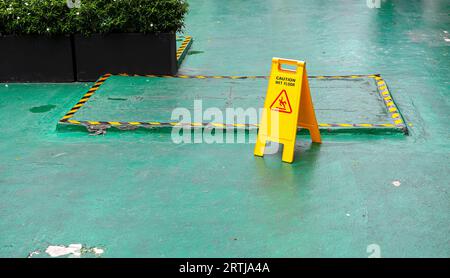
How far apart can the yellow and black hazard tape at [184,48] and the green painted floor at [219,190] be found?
2273mm

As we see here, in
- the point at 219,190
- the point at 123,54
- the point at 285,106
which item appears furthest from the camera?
the point at 123,54

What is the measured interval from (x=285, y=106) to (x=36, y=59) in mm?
5384

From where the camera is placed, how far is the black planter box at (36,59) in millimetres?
11078

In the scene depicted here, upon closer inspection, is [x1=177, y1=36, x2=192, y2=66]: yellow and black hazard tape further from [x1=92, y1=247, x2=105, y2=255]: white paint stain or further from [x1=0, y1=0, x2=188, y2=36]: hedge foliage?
[x1=92, y1=247, x2=105, y2=255]: white paint stain

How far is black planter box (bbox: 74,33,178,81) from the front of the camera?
1112 centimetres

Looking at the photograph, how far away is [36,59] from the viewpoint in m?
11.2

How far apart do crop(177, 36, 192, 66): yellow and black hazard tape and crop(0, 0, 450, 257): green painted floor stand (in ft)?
7.46

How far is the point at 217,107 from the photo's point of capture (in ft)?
30.9

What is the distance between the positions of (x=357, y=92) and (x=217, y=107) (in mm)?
2314

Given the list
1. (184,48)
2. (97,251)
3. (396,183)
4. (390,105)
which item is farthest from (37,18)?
(396,183)

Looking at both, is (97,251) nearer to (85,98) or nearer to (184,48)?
(85,98)

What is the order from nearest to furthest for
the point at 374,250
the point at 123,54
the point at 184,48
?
the point at 374,250 → the point at 123,54 → the point at 184,48

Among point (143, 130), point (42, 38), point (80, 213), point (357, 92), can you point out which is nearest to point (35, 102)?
point (42, 38)

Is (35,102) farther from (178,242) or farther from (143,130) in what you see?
(178,242)
